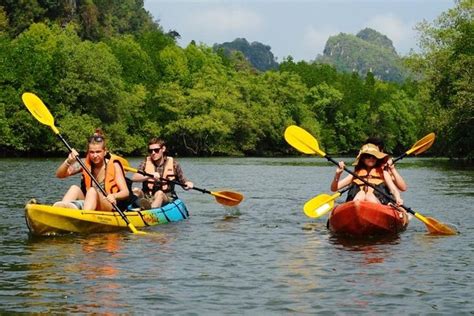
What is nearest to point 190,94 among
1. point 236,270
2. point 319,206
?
point 319,206

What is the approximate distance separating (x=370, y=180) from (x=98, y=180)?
400 centimetres

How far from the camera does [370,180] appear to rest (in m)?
12.7

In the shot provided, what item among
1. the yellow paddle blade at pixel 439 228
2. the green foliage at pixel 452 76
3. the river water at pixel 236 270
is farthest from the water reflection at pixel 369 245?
the green foliage at pixel 452 76

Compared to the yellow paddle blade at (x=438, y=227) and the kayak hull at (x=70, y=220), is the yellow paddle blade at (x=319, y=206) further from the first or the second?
the kayak hull at (x=70, y=220)

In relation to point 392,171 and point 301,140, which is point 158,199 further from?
point 392,171

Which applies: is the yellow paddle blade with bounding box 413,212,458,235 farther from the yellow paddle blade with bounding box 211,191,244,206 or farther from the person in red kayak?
the yellow paddle blade with bounding box 211,191,244,206

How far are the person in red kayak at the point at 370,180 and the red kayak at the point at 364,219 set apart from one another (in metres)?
0.31

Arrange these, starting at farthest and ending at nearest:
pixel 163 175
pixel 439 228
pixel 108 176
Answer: pixel 163 175 < pixel 439 228 < pixel 108 176

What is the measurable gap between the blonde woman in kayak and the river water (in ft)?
1.71

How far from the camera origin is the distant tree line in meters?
48.8

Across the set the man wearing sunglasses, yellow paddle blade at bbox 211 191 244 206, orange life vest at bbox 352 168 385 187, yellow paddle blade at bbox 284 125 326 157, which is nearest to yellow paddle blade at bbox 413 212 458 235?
orange life vest at bbox 352 168 385 187

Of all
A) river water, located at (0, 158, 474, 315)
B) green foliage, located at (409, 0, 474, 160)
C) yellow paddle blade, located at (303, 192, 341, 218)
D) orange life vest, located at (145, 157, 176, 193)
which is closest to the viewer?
river water, located at (0, 158, 474, 315)

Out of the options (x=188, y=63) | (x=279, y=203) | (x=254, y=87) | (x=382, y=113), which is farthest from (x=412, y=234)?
(x=382, y=113)

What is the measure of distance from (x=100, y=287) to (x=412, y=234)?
612 cm
